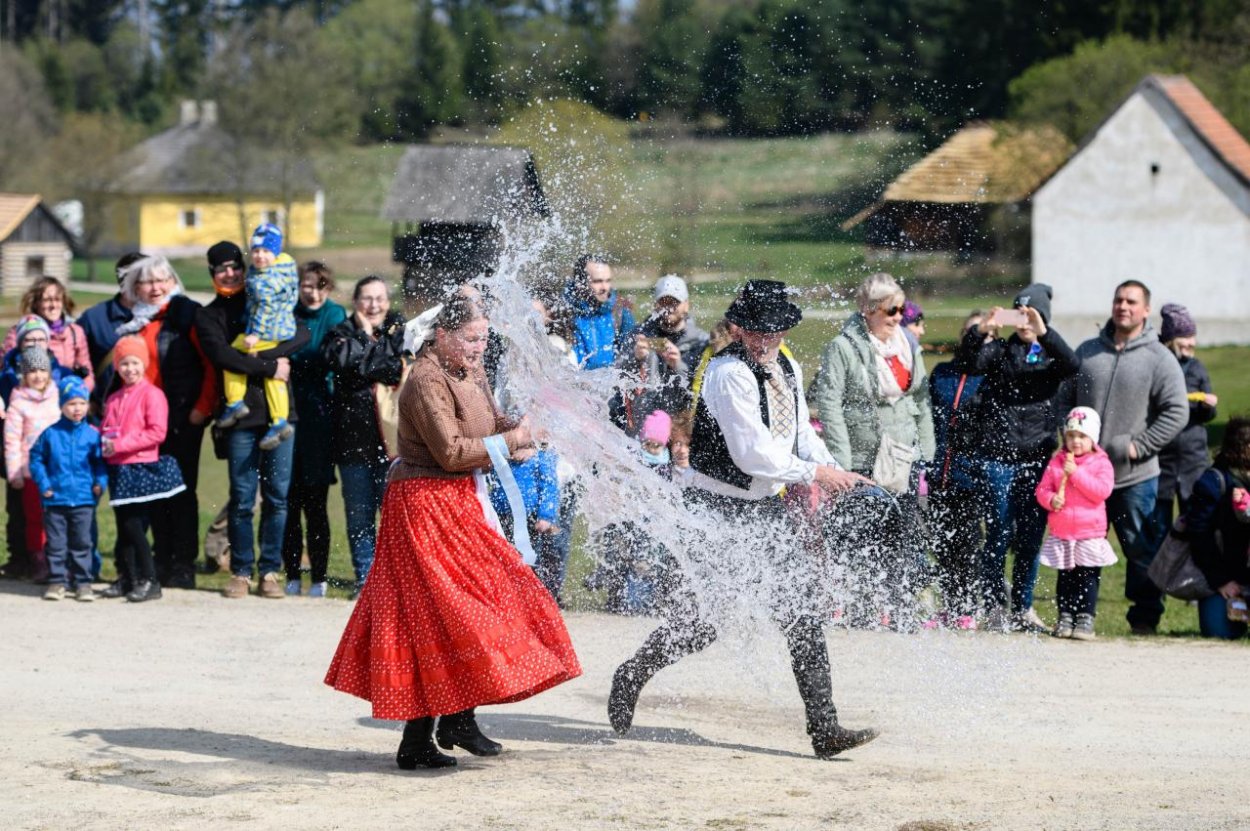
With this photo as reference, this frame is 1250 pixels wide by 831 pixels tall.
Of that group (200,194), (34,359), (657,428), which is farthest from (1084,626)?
(200,194)

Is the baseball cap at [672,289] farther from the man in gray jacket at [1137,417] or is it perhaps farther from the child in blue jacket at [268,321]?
the man in gray jacket at [1137,417]

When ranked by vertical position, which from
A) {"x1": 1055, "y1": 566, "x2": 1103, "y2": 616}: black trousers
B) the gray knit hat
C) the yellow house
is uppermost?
the yellow house

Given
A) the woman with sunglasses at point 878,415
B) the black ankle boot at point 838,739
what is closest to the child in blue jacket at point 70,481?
the woman with sunglasses at point 878,415

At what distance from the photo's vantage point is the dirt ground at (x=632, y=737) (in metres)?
6.47

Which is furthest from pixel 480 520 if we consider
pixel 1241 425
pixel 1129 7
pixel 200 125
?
pixel 200 125

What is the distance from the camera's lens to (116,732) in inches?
307

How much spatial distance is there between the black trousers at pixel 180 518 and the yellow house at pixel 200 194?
175 ft

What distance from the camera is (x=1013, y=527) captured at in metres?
10.3

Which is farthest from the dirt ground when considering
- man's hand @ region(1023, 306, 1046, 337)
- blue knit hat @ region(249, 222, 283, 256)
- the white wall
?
the white wall

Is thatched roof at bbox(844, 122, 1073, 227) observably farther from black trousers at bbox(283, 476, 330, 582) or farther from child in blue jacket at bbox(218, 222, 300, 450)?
child in blue jacket at bbox(218, 222, 300, 450)

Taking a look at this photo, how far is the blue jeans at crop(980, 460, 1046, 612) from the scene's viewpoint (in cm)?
1020

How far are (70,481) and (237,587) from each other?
1.17 metres

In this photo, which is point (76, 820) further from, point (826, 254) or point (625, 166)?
point (625, 166)

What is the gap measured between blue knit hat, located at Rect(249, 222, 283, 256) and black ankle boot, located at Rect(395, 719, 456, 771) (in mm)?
4283
